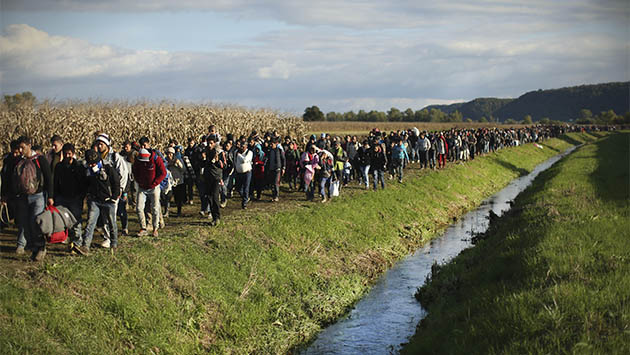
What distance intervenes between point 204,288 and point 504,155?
4846 centimetres

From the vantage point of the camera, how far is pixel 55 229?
1148 centimetres

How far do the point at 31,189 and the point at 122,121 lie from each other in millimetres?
15062

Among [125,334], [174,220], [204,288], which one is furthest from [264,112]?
[125,334]

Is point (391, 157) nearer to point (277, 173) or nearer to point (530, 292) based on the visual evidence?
point (277, 173)

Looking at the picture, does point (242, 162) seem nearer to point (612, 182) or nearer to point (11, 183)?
point (11, 183)

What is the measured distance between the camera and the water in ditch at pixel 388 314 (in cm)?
1252

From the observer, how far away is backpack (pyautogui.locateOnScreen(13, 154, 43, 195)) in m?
11.5

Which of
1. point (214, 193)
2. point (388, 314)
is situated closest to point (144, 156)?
point (214, 193)

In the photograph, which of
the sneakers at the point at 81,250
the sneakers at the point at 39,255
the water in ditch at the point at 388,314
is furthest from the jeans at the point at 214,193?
the sneakers at the point at 39,255

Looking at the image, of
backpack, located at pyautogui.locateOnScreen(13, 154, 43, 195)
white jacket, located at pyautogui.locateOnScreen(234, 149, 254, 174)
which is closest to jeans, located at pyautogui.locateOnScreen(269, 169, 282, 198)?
white jacket, located at pyautogui.locateOnScreen(234, 149, 254, 174)

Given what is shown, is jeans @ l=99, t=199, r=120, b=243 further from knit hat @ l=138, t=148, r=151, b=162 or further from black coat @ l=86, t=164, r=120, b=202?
knit hat @ l=138, t=148, r=151, b=162

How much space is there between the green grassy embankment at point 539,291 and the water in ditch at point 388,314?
61cm

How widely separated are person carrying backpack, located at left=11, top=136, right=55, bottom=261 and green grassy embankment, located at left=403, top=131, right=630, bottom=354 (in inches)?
303

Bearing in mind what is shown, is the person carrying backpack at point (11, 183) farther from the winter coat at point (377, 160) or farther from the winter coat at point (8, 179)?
the winter coat at point (377, 160)
